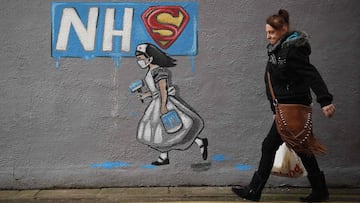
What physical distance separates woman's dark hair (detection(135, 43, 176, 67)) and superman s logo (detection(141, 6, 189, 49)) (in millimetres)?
93

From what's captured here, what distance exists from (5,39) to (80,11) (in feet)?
2.87

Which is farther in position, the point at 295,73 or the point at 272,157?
the point at 272,157

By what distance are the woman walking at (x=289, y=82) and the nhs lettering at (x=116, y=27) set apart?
3.64ft

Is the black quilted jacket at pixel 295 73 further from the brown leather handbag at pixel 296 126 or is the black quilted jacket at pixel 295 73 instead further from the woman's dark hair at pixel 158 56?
the woman's dark hair at pixel 158 56

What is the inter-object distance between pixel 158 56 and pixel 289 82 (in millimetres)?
1516

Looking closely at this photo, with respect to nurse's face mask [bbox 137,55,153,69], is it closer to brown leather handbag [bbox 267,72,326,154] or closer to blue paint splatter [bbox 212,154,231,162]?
blue paint splatter [bbox 212,154,231,162]

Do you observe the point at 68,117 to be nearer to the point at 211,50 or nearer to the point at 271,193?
the point at 211,50

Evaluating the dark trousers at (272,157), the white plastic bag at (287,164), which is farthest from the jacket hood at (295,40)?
Result: the white plastic bag at (287,164)

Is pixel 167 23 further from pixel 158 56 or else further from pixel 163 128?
pixel 163 128

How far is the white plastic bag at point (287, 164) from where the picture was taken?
178 inches

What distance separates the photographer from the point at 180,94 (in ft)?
16.8

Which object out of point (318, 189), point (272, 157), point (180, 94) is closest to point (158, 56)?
point (180, 94)

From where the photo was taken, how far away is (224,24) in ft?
16.7

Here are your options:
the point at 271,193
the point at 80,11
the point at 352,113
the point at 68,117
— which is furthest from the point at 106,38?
the point at 352,113
